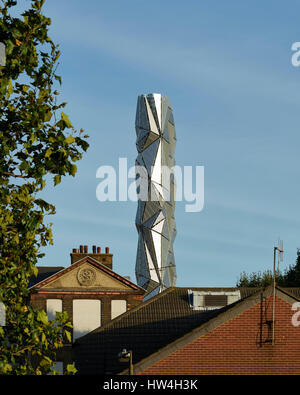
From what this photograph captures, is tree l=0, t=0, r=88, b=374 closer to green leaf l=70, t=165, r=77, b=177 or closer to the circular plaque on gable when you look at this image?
green leaf l=70, t=165, r=77, b=177

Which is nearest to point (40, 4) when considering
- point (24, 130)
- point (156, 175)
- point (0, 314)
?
point (24, 130)

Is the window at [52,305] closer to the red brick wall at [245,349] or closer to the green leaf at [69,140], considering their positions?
the red brick wall at [245,349]

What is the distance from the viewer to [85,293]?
235 feet

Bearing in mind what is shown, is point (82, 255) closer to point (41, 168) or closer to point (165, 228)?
point (41, 168)

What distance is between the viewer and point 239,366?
103ft

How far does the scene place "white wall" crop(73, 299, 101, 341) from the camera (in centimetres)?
6906

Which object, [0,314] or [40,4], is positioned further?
[40,4]

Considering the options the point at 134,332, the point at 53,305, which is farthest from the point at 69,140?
the point at 53,305

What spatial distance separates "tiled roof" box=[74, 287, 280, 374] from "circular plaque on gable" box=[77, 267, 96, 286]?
1043 inches

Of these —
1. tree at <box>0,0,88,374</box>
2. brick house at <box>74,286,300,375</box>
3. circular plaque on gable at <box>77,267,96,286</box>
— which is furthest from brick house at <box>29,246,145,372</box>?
tree at <box>0,0,88,374</box>

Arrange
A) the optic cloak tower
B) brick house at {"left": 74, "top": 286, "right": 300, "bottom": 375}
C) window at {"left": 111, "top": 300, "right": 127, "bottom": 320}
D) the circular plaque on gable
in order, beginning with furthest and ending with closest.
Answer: the optic cloak tower < the circular plaque on gable < window at {"left": 111, "top": 300, "right": 127, "bottom": 320} < brick house at {"left": 74, "top": 286, "right": 300, "bottom": 375}

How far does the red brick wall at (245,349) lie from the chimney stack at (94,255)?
1693 inches

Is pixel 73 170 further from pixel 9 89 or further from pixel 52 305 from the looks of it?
pixel 52 305

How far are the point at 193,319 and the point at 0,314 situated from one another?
3000 centimetres
